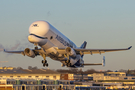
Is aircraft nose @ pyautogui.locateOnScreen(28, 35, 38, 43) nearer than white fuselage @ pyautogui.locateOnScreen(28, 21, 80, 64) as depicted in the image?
Yes

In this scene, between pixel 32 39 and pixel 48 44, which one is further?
pixel 48 44

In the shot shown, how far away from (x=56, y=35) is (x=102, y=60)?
24.8 m

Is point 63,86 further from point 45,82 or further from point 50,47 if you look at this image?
point 50,47

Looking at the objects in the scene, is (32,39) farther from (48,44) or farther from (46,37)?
(48,44)

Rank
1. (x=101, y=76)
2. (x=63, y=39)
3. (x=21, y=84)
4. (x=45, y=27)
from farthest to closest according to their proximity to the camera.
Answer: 1. (x=101, y=76)
2. (x=21, y=84)
3. (x=63, y=39)
4. (x=45, y=27)

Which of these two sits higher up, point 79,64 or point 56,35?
point 56,35

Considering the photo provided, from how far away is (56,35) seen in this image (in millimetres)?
68438

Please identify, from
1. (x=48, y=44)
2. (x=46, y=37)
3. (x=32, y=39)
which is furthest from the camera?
(x=48, y=44)

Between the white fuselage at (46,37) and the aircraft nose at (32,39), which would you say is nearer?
the aircraft nose at (32,39)

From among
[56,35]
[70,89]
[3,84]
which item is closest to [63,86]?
[70,89]

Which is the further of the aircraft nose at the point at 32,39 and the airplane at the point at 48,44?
the airplane at the point at 48,44

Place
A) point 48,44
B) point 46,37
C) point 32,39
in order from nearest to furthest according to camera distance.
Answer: point 32,39 → point 46,37 → point 48,44

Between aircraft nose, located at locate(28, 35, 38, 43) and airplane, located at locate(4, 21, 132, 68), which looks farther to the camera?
airplane, located at locate(4, 21, 132, 68)

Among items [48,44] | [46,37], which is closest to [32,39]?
[46,37]
